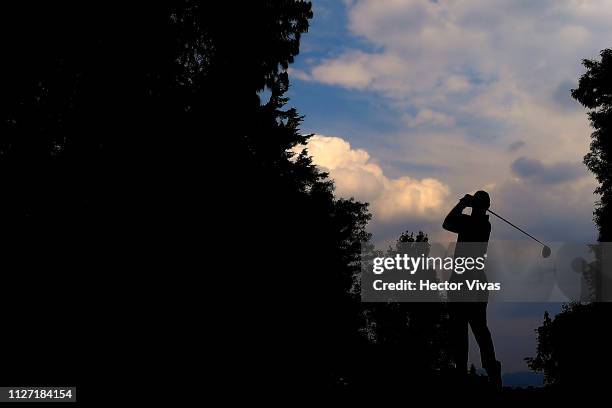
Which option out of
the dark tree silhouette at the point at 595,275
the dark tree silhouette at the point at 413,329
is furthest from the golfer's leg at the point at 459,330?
the dark tree silhouette at the point at 413,329

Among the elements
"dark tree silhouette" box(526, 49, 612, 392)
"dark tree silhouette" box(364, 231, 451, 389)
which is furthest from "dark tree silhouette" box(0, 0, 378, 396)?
"dark tree silhouette" box(364, 231, 451, 389)

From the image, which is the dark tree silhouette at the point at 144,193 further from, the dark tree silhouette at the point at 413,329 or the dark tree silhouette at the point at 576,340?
the dark tree silhouette at the point at 413,329

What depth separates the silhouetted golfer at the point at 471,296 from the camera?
7055mm

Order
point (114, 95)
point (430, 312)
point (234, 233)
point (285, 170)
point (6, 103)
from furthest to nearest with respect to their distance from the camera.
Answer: point (430, 312)
point (285, 170)
point (234, 233)
point (114, 95)
point (6, 103)

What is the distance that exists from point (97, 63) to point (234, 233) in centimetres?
530

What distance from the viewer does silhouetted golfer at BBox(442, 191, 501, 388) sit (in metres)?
7.05

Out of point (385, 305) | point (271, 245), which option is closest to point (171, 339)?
point (271, 245)

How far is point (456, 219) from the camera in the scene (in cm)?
734

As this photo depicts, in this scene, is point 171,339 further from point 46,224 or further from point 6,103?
point 6,103

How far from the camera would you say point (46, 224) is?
11.2 metres

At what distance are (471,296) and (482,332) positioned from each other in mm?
538

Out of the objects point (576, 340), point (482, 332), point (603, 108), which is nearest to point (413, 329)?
point (576, 340)

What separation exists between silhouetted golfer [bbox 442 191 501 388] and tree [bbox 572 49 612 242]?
71.3 ft

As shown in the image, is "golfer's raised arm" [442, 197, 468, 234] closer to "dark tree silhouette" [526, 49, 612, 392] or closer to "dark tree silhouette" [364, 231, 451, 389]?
"dark tree silhouette" [526, 49, 612, 392]
